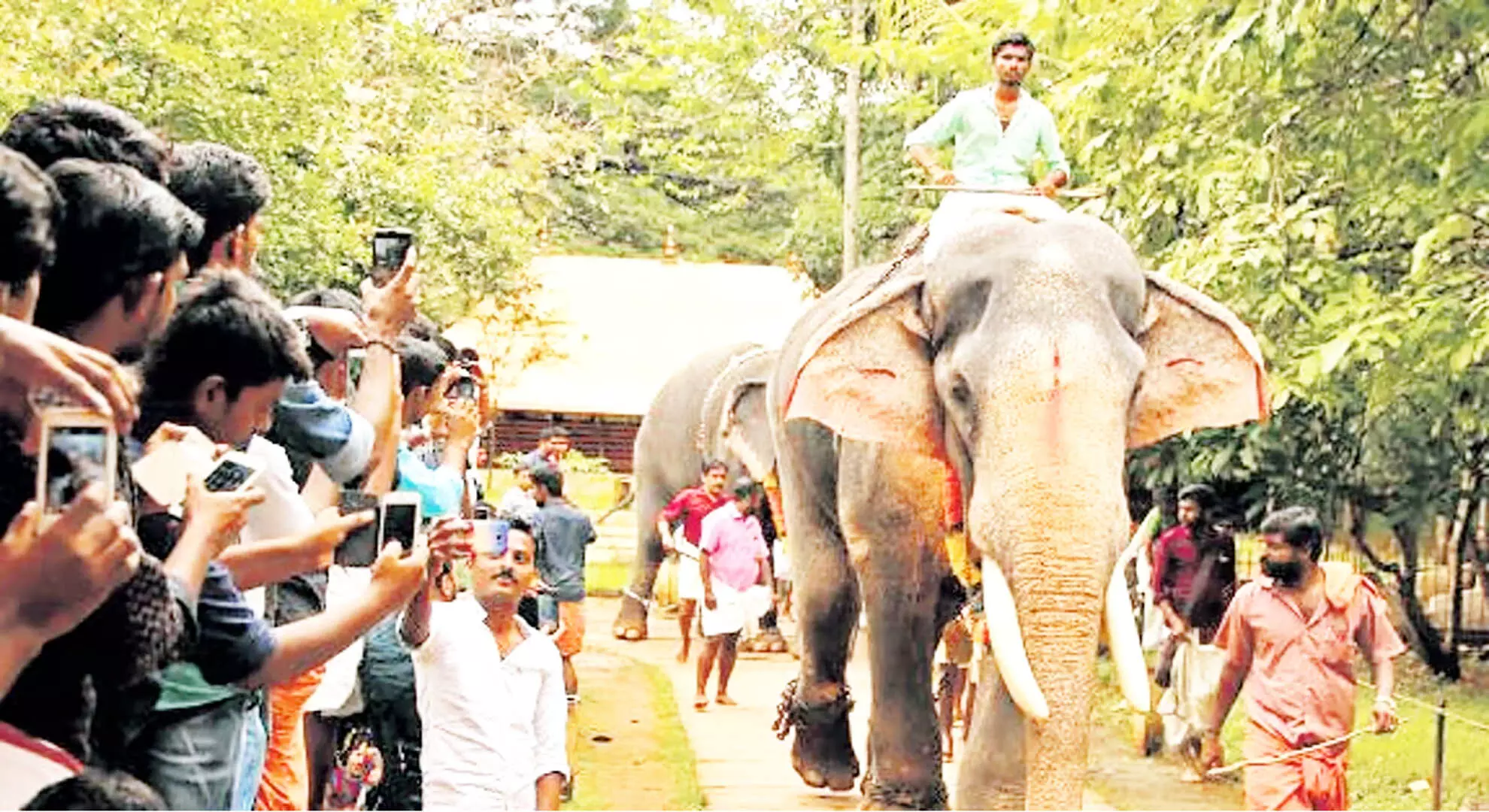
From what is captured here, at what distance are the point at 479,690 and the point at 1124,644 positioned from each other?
75.7 inches

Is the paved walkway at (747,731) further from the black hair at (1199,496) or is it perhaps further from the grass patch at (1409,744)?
the black hair at (1199,496)

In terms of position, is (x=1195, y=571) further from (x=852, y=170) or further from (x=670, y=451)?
(x=852, y=170)

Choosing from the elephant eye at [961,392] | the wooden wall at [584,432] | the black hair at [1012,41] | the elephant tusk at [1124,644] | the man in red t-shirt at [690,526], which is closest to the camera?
the elephant tusk at [1124,644]

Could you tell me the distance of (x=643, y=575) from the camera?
57.3 feet

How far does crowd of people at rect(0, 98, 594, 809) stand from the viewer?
8.90 feet

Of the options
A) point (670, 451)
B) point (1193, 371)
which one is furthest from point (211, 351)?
point (670, 451)

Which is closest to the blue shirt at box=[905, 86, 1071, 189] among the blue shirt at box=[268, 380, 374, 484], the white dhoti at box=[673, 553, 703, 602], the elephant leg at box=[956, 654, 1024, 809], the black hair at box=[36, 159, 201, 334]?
the elephant leg at box=[956, 654, 1024, 809]

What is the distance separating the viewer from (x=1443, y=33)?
8734 millimetres

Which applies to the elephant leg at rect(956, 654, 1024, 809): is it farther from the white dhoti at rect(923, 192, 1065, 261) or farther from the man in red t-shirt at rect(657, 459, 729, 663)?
the man in red t-shirt at rect(657, 459, 729, 663)

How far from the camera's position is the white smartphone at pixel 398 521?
4.23 metres

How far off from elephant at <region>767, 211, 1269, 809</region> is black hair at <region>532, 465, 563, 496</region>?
3.17m

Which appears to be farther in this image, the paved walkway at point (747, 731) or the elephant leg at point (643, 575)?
the elephant leg at point (643, 575)

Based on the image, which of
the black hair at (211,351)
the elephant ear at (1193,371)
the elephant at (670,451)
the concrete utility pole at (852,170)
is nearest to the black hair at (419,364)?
the elephant ear at (1193,371)

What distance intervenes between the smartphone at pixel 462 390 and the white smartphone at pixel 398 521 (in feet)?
7.36
